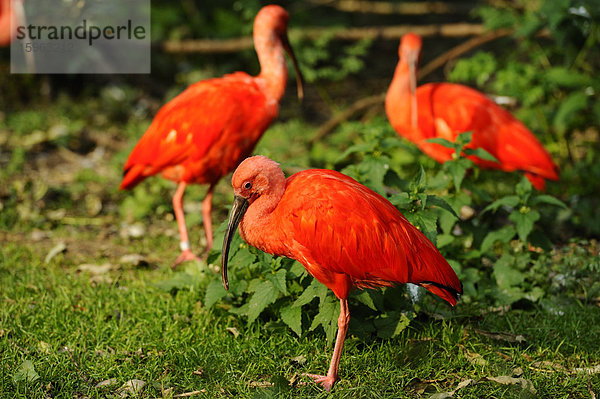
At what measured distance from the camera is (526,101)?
243 inches

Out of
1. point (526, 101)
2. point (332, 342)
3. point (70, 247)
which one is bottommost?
point (70, 247)

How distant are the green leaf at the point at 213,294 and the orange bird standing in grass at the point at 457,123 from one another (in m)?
2.22

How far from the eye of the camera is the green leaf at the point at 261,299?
3416 millimetres

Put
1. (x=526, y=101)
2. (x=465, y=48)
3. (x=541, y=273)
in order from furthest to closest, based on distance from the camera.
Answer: (x=465, y=48) < (x=526, y=101) < (x=541, y=273)

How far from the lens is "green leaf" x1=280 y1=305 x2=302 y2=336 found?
3367mm

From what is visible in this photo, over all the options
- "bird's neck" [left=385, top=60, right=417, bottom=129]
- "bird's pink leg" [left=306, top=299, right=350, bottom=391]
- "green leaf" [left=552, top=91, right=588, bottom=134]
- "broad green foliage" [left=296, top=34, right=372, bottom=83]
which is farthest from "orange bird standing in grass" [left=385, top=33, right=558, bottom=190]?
"bird's pink leg" [left=306, top=299, right=350, bottom=391]

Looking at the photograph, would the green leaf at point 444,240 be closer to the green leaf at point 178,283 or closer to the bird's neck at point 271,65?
the green leaf at point 178,283

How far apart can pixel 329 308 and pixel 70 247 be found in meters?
2.32

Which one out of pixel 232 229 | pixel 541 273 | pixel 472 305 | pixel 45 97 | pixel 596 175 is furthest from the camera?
pixel 45 97

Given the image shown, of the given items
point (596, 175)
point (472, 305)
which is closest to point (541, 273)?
point (472, 305)

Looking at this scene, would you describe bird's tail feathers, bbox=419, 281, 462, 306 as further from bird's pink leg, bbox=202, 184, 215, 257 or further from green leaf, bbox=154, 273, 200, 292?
bird's pink leg, bbox=202, 184, 215, 257

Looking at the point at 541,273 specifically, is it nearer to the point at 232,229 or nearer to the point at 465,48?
the point at 232,229

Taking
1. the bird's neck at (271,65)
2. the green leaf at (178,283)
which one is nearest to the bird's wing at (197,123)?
the bird's neck at (271,65)

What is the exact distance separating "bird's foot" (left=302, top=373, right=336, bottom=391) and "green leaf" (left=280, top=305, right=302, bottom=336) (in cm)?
23
